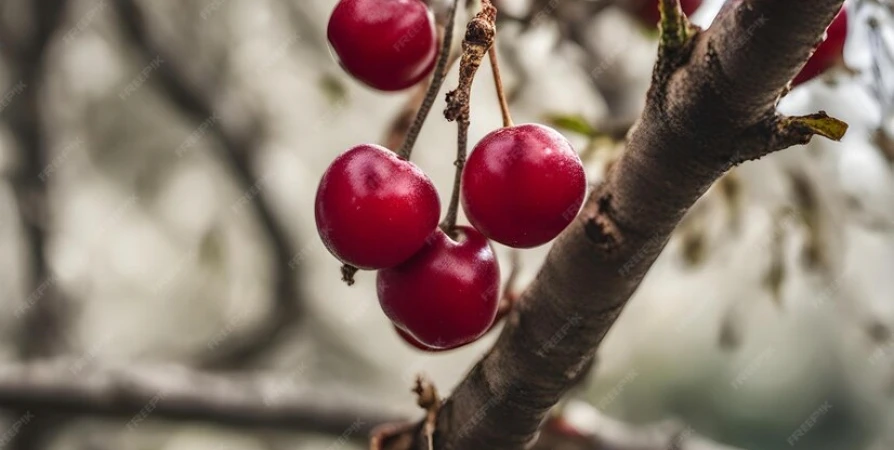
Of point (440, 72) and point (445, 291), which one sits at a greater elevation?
point (440, 72)

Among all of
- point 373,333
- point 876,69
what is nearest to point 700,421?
point 373,333

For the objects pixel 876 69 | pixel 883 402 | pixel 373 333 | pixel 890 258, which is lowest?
pixel 373 333

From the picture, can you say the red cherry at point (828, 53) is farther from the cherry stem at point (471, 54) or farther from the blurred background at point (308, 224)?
the cherry stem at point (471, 54)

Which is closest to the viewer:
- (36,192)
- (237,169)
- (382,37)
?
(382,37)

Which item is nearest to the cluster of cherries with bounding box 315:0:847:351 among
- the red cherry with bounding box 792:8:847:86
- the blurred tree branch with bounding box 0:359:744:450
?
the red cherry with bounding box 792:8:847:86

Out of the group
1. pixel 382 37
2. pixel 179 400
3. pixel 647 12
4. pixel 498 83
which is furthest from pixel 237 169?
pixel 498 83

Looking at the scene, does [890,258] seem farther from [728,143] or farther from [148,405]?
[728,143]

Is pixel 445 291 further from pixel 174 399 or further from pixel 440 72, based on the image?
pixel 174 399
